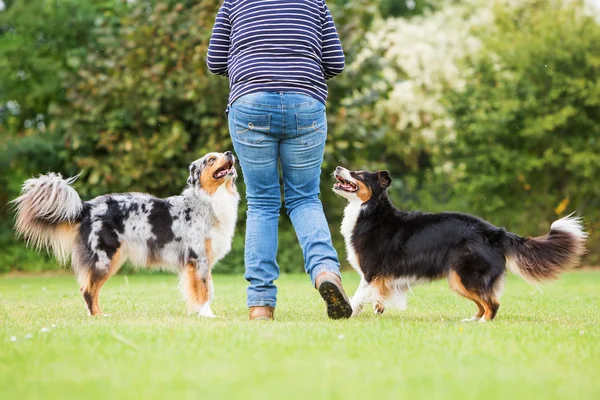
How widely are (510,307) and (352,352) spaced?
335cm

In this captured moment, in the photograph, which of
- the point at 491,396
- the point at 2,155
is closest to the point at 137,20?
the point at 2,155

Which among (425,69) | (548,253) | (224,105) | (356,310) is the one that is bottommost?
(425,69)

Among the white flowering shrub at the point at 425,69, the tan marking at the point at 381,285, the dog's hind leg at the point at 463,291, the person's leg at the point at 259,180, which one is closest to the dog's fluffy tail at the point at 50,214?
the person's leg at the point at 259,180

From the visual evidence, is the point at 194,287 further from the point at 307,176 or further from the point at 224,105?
the point at 224,105

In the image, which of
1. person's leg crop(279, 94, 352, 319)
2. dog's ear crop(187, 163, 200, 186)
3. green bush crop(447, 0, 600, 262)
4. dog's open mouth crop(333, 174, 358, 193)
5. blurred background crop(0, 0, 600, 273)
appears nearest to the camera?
person's leg crop(279, 94, 352, 319)

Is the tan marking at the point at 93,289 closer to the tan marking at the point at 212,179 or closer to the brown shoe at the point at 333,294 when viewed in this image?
the tan marking at the point at 212,179

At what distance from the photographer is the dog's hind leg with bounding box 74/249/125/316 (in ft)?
18.6

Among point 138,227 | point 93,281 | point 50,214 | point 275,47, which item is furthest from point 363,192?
point 50,214

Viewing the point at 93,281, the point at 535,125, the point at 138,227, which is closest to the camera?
the point at 93,281

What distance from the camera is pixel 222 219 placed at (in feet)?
19.8

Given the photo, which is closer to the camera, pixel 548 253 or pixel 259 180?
pixel 259 180

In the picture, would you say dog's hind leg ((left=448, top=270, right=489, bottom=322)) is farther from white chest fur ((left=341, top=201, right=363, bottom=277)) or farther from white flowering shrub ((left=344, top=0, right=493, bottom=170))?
white flowering shrub ((left=344, top=0, right=493, bottom=170))

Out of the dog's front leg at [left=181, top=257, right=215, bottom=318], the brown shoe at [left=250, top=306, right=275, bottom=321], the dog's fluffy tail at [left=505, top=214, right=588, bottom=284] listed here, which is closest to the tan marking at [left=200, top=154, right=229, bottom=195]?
the dog's front leg at [left=181, top=257, right=215, bottom=318]

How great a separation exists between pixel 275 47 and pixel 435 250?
1877mm
